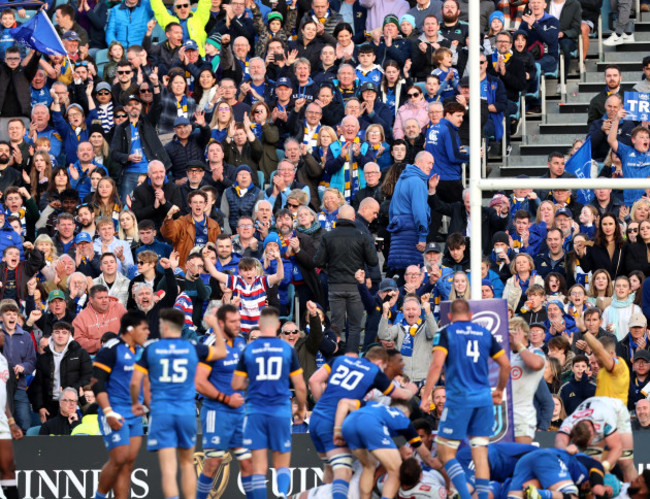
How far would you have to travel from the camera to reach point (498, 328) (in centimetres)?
1752

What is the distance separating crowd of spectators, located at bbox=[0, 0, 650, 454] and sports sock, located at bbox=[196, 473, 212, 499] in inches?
87.7

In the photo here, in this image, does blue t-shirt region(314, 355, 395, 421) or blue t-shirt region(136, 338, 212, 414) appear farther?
blue t-shirt region(314, 355, 395, 421)

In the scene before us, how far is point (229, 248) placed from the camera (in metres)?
21.7

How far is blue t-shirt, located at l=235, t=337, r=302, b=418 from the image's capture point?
17.1 m

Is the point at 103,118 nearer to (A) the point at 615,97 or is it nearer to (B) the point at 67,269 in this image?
(B) the point at 67,269

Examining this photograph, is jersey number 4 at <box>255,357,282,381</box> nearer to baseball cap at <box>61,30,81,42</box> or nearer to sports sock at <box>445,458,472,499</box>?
sports sock at <box>445,458,472,499</box>

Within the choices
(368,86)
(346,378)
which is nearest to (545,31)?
(368,86)

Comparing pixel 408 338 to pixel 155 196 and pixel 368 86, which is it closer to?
pixel 155 196

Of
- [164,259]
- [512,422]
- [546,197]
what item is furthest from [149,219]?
[512,422]

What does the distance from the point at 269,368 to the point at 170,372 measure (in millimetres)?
1045

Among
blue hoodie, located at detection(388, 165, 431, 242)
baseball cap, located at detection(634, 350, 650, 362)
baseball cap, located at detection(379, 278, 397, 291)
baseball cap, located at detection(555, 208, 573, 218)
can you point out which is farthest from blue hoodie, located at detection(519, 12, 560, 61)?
baseball cap, located at detection(634, 350, 650, 362)

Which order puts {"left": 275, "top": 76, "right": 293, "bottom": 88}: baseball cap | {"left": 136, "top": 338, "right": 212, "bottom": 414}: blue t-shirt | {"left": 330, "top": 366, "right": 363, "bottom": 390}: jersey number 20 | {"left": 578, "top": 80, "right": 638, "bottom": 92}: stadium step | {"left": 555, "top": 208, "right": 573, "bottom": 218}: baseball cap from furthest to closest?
1. {"left": 578, "top": 80, "right": 638, "bottom": 92}: stadium step
2. {"left": 275, "top": 76, "right": 293, "bottom": 88}: baseball cap
3. {"left": 555, "top": 208, "right": 573, "bottom": 218}: baseball cap
4. {"left": 330, "top": 366, "right": 363, "bottom": 390}: jersey number 20
5. {"left": 136, "top": 338, "right": 212, "bottom": 414}: blue t-shirt

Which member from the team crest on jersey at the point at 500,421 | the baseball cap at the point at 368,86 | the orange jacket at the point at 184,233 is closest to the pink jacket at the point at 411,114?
the baseball cap at the point at 368,86

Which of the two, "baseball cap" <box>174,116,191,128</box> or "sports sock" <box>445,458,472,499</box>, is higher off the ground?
"baseball cap" <box>174,116,191,128</box>
